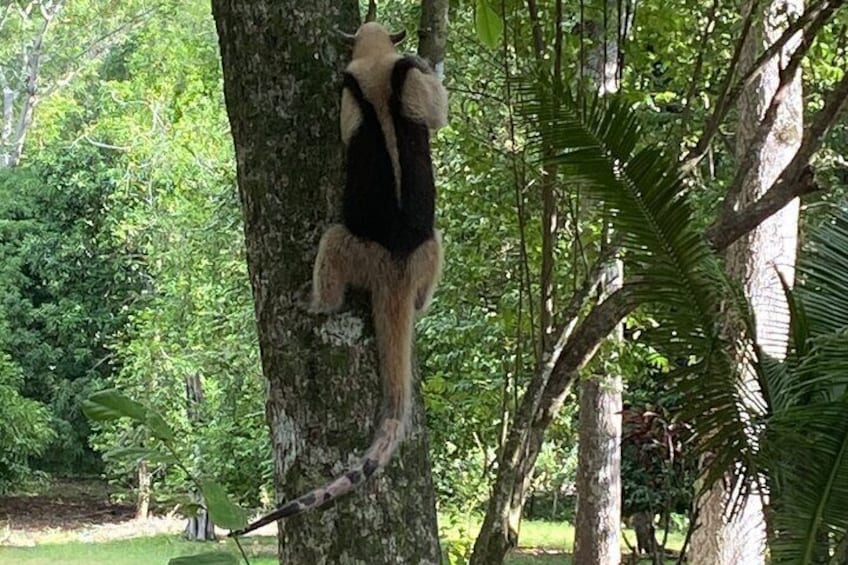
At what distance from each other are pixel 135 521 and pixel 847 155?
997 cm

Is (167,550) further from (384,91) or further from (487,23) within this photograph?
(384,91)

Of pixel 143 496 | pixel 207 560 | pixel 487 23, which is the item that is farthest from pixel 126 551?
pixel 207 560

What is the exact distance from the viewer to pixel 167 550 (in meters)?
12.1

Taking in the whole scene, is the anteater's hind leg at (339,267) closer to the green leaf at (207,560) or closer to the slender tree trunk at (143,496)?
the green leaf at (207,560)

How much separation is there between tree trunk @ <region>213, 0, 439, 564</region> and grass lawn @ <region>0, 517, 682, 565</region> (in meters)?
8.99

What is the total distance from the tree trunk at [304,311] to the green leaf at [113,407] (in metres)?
0.24

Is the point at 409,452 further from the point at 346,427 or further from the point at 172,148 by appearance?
the point at 172,148

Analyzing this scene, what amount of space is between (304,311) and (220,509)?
359 millimetres

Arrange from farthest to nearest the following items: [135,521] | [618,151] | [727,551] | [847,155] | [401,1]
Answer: [135,521]
[847,155]
[401,1]
[727,551]
[618,151]

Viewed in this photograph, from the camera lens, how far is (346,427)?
1734mm

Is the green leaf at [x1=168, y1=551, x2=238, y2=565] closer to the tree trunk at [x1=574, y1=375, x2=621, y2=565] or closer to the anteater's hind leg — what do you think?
the anteater's hind leg

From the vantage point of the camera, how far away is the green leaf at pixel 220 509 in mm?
1827

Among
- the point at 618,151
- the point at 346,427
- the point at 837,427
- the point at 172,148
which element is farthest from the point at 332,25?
the point at 172,148

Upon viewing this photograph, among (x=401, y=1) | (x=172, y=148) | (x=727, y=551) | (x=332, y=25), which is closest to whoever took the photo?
(x=332, y=25)
